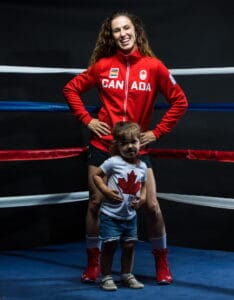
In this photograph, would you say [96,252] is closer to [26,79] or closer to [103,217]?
[103,217]

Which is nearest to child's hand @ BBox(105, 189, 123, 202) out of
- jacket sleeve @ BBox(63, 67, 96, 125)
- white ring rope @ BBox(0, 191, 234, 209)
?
jacket sleeve @ BBox(63, 67, 96, 125)

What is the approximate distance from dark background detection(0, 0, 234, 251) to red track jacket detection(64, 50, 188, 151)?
0.72m

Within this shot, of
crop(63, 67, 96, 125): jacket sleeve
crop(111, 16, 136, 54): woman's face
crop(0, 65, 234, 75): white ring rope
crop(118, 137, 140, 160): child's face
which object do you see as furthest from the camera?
crop(0, 65, 234, 75): white ring rope

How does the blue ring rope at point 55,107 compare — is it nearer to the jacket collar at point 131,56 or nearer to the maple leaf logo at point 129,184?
the jacket collar at point 131,56

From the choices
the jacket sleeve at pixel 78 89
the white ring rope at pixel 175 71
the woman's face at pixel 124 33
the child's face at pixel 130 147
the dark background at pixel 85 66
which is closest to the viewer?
the child's face at pixel 130 147

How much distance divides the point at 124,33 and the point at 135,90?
0.21 meters

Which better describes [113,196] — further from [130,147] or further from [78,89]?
[78,89]

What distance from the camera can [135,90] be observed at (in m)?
2.69

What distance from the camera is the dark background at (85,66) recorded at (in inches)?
134

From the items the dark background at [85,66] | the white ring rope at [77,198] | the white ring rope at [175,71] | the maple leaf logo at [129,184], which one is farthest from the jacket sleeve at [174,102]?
the dark background at [85,66]

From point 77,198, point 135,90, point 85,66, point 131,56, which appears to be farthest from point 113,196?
point 85,66

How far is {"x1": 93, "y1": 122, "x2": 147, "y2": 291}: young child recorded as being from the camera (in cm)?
257

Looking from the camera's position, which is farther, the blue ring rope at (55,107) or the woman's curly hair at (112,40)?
the blue ring rope at (55,107)

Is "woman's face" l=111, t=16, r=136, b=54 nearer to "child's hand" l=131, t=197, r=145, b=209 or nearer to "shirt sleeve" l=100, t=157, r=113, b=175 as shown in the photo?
"shirt sleeve" l=100, t=157, r=113, b=175
